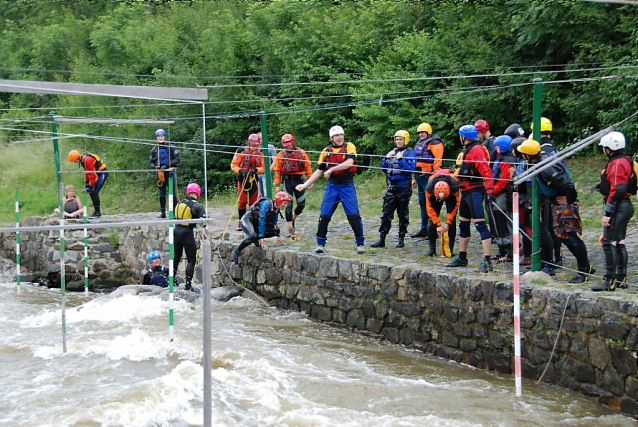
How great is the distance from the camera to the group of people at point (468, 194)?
8055mm

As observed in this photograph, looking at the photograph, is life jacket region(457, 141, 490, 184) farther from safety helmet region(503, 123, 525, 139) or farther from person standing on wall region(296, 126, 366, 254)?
person standing on wall region(296, 126, 366, 254)

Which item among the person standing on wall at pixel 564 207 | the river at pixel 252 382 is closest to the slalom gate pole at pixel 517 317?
the river at pixel 252 382

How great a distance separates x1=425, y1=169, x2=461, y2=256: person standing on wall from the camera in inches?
411

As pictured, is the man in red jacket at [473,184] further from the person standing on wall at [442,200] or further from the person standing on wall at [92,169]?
the person standing on wall at [92,169]

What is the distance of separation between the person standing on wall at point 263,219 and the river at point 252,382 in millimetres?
1415

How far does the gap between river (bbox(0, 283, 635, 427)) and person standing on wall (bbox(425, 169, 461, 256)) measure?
1.78m

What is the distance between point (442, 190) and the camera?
409 inches

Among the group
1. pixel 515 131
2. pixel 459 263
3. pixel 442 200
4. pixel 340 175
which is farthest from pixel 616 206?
pixel 340 175

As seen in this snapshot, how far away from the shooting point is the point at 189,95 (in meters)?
5.69

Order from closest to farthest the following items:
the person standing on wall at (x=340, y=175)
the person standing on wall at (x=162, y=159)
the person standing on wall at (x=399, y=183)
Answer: the person standing on wall at (x=340, y=175) → the person standing on wall at (x=399, y=183) → the person standing on wall at (x=162, y=159)

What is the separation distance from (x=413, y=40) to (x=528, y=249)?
1123 centimetres

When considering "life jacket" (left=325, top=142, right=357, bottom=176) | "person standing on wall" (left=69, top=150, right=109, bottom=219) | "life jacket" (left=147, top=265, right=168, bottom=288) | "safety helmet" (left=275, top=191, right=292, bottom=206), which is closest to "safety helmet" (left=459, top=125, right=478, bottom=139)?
"life jacket" (left=325, top=142, right=357, bottom=176)

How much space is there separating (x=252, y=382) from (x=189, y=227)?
5.01m

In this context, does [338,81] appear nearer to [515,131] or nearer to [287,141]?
[287,141]
